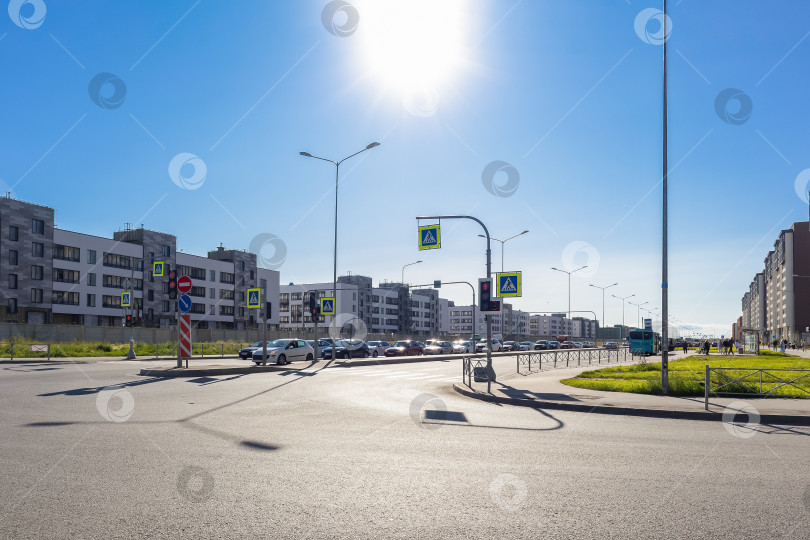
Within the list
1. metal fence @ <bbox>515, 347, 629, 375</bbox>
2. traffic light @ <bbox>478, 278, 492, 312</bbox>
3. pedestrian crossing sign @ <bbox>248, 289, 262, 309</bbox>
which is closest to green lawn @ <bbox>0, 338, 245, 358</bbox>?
pedestrian crossing sign @ <bbox>248, 289, 262, 309</bbox>

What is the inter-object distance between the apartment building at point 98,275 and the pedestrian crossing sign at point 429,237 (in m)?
39.2

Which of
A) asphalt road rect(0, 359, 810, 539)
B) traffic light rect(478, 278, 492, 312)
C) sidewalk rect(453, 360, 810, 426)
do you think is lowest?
sidewalk rect(453, 360, 810, 426)

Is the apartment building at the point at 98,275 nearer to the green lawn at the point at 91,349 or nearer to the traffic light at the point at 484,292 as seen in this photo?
the green lawn at the point at 91,349

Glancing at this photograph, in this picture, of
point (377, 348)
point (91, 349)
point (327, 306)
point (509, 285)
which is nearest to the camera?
point (509, 285)

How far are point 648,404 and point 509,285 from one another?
365 inches

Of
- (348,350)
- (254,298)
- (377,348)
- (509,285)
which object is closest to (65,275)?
(377,348)

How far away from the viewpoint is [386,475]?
6594 millimetres

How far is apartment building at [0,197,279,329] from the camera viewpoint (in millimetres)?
63438

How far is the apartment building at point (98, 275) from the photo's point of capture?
63.4 meters

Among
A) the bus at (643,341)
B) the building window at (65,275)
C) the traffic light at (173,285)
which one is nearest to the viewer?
the traffic light at (173,285)

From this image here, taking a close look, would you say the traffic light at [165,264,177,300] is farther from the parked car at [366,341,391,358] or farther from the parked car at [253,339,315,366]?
the parked car at [366,341,391,358]

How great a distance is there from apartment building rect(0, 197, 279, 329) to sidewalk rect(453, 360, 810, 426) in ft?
154

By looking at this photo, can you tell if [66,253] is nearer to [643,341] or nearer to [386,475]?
[643,341]

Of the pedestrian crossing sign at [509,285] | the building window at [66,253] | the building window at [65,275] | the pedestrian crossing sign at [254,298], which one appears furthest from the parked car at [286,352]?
the building window at [66,253]
